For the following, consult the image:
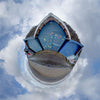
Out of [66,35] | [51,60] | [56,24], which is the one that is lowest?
[51,60]

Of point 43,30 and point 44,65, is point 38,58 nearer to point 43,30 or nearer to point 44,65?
point 44,65

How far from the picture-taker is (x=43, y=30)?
17.9 m

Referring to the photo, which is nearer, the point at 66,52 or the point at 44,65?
the point at 44,65

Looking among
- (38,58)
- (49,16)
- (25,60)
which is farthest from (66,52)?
(25,60)

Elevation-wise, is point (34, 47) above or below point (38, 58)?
above

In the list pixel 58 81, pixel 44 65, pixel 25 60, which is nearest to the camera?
pixel 44 65

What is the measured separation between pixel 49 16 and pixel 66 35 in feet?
13.4

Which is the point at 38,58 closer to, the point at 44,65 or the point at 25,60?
the point at 44,65

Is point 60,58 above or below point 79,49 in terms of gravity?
below

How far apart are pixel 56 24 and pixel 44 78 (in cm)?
896

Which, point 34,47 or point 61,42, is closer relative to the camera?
point 61,42

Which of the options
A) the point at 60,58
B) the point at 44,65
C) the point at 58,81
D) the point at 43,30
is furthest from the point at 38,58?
the point at 58,81

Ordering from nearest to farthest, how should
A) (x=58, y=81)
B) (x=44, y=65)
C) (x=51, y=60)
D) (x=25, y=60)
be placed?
(x=44, y=65), (x=51, y=60), (x=58, y=81), (x=25, y=60)

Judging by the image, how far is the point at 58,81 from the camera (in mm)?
19359
